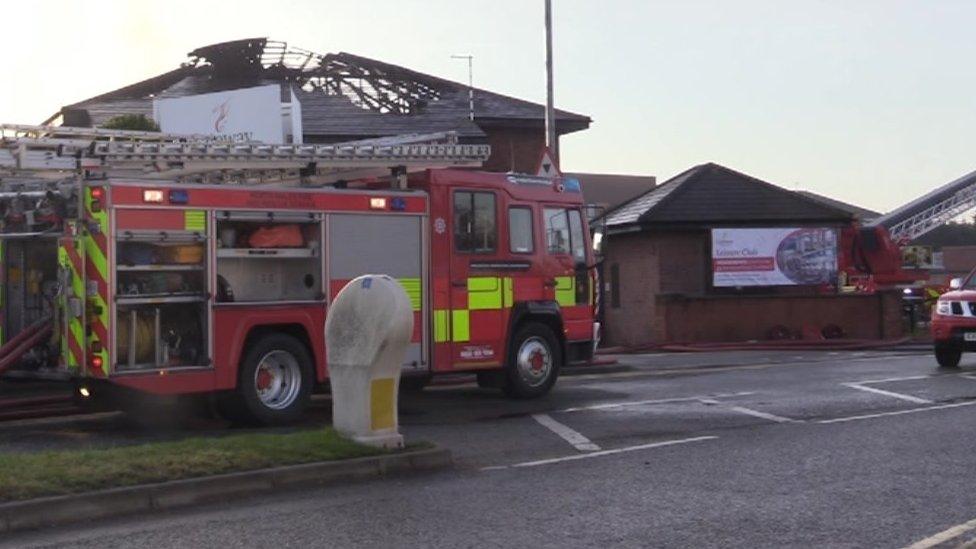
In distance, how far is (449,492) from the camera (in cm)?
A: 956

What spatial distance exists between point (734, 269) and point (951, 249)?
51616 mm

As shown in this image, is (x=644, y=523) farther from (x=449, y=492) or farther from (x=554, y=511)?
(x=449, y=492)

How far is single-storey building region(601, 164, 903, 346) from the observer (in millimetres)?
31297

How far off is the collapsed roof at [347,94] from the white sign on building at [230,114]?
861 cm

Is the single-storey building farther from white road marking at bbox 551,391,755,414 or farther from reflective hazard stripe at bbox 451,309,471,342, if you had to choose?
reflective hazard stripe at bbox 451,309,471,342

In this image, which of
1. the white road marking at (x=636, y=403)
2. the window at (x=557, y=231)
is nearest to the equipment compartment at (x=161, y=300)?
the white road marking at (x=636, y=403)

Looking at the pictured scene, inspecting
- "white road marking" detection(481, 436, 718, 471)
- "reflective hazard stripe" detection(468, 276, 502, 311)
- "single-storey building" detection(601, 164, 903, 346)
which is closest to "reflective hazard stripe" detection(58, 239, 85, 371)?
"white road marking" detection(481, 436, 718, 471)

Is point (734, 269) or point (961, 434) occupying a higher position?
point (734, 269)

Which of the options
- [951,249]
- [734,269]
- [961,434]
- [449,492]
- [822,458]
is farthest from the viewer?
[951,249]

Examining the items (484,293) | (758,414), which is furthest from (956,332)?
(484,293)

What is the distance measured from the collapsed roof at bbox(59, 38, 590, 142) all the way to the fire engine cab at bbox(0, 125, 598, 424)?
20.0 meters

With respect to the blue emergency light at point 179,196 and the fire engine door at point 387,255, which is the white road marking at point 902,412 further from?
the blue emergency light at point 179,196

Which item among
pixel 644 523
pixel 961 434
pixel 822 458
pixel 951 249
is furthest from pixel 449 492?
pixel 951 249

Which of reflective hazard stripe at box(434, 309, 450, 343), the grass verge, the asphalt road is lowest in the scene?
the asphalt road
